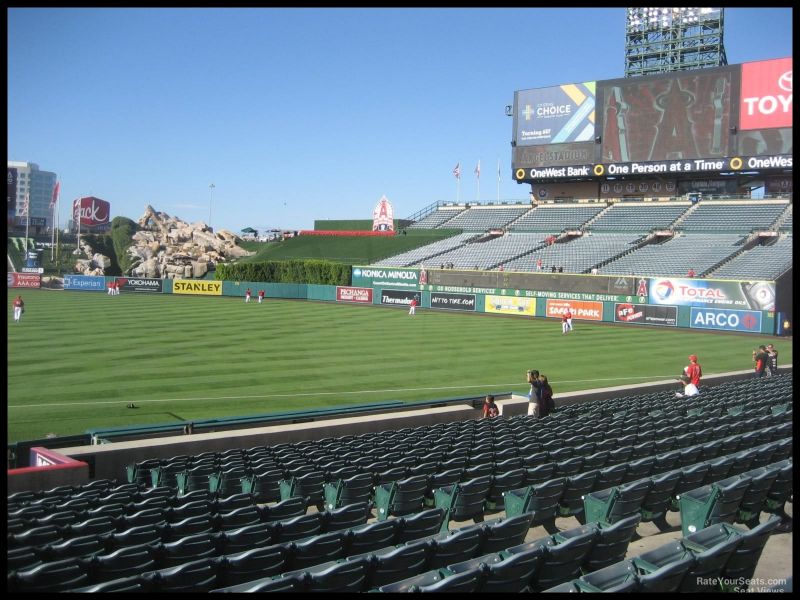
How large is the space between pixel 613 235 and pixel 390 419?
48.7 metres

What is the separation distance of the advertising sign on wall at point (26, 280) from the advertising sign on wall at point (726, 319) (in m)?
59.2

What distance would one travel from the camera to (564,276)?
156ft

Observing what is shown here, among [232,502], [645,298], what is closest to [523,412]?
[232,502]

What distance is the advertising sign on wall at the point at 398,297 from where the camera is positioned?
177 feet

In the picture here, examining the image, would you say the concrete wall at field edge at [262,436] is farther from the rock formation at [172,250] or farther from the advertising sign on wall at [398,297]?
the rock formation at [172,250]

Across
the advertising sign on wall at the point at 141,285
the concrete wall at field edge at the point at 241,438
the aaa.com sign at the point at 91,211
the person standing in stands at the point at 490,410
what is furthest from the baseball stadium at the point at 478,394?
the aaa.com sign at the point at 91,211

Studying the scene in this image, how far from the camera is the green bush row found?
62.8m

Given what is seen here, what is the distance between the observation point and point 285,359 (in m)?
27.0

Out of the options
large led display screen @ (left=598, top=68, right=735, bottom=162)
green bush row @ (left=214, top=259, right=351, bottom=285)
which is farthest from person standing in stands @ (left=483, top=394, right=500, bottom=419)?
green bush row @ (left=214, top=259, right=351, bottom=285)

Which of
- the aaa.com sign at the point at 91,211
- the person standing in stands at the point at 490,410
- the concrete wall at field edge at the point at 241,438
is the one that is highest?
the aaa.com sign at the point at 91,211

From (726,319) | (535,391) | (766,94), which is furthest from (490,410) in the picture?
(766,94)

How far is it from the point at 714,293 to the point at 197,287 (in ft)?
145

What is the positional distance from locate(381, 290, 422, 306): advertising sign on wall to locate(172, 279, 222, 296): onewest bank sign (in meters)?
17.7

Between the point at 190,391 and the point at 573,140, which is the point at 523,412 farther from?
the point at 573,140
